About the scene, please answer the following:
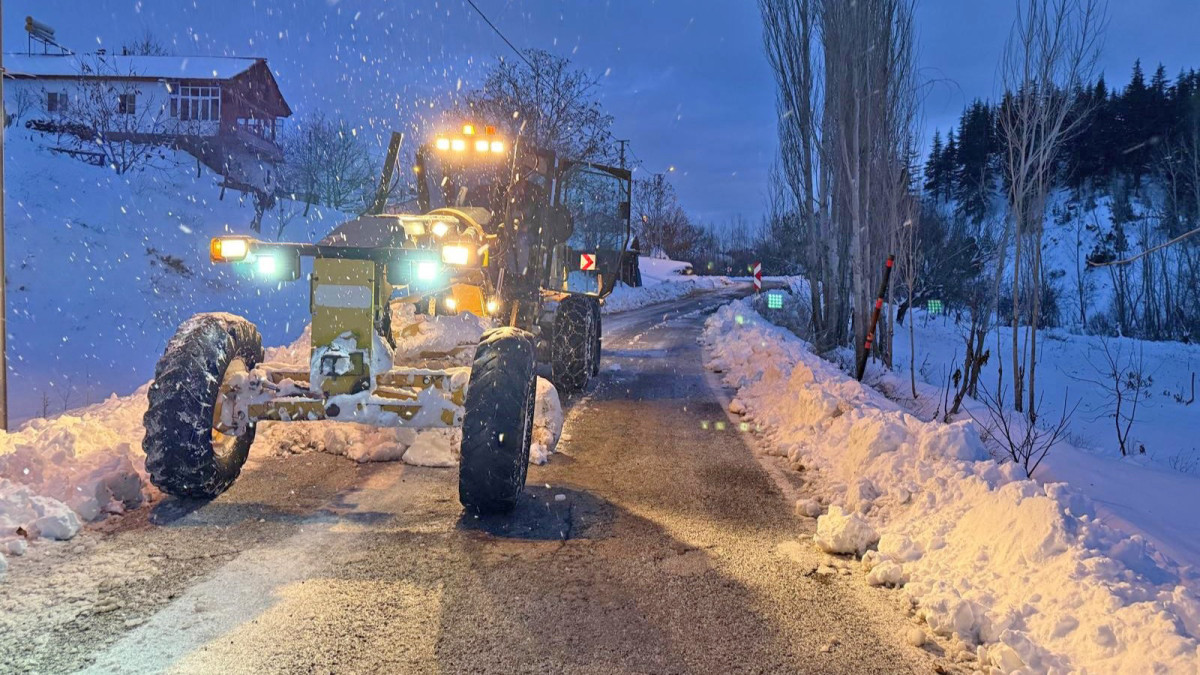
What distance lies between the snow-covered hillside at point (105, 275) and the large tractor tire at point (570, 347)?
26.4 ft

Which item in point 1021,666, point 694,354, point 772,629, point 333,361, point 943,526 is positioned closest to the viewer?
point 1021,666

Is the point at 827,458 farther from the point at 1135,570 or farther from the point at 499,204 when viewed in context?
the point at 499,204

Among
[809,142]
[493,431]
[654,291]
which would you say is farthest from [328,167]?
[493,431]

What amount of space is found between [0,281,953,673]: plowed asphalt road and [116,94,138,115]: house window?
4147cm

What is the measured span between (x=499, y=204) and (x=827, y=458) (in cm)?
438

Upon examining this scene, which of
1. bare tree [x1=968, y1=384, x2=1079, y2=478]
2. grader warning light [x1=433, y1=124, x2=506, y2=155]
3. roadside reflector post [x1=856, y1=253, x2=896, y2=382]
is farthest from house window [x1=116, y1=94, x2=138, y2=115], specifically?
bare tree [x1=968, y1=384, x2=1079, y2=478]

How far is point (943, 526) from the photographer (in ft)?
14.6

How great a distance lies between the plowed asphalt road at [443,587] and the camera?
123 inches

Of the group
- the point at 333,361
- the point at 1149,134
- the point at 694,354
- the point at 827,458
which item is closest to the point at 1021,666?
the point at 827,458

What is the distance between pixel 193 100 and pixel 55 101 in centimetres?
663

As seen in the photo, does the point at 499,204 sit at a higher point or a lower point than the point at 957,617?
higher

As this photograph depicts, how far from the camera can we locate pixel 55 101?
42.0 meters

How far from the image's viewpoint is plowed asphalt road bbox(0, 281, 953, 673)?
313cm

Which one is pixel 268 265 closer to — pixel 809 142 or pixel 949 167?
pixel 809 142
